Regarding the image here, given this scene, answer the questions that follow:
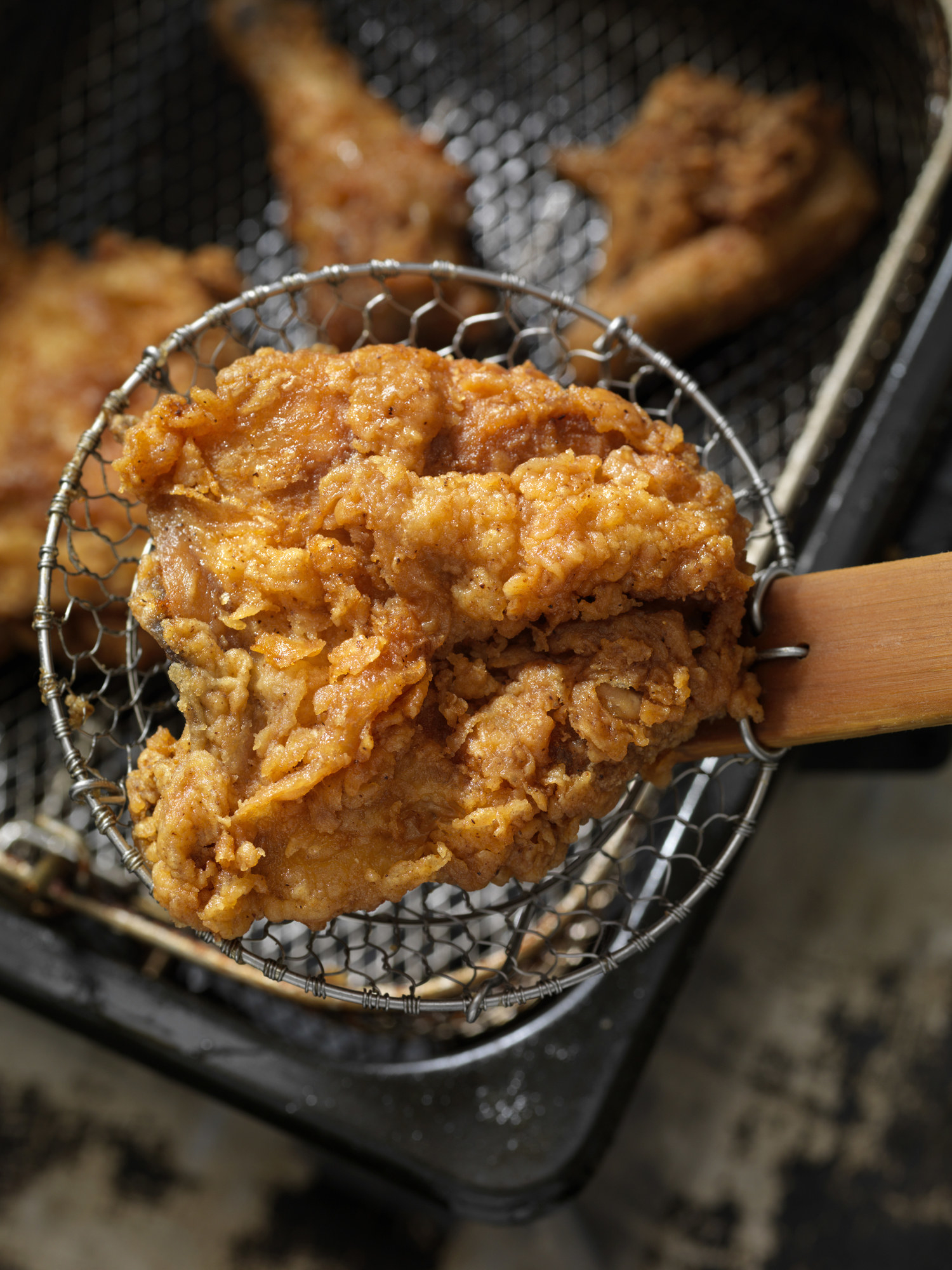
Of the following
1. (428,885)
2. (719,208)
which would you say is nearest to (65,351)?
(428,885)

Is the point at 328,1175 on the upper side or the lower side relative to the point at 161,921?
lower

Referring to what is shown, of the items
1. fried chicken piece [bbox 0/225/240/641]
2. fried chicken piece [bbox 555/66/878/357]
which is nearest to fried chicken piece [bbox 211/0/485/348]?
fried chicken piece [bbox 0/225/240/641]

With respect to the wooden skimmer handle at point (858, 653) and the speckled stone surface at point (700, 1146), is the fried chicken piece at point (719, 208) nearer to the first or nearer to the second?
the wooden skimmer handle at point (858, 653)

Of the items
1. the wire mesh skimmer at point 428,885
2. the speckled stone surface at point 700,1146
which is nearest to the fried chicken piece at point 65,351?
the wire mesh skimmer at point 428,885

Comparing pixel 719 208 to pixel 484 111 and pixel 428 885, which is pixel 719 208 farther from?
pixel 428 885

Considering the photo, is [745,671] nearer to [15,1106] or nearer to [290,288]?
[290,288]

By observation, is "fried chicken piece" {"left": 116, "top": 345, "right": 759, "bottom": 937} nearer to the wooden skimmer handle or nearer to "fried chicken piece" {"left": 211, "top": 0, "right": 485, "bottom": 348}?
the wooden skimmer handle

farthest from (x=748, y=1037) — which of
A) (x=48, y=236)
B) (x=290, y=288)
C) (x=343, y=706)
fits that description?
(x=48, y=236)
